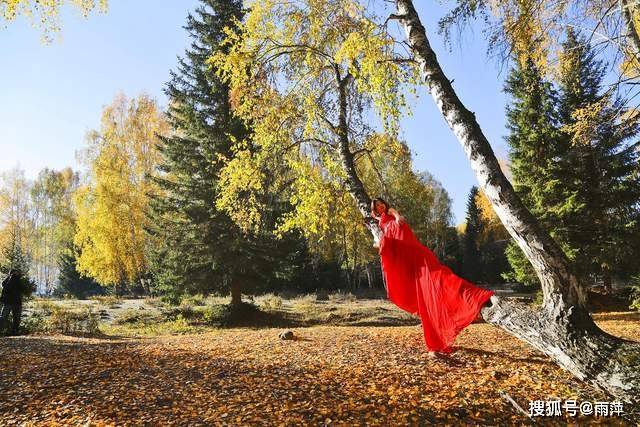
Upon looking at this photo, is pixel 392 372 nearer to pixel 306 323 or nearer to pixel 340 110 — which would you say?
pixel 340 110

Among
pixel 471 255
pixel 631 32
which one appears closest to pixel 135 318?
pixel 631 32

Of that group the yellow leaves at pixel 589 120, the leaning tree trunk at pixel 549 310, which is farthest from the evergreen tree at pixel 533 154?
the leaning tree trunk at pixel 549 310

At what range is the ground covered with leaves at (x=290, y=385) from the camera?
3660 mm

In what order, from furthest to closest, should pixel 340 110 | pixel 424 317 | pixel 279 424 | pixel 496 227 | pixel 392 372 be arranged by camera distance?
pixel 496 227 < pixel 340 110 < pixel 424 317 < pixel 392 372 < pixel 279 424

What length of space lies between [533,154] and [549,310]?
1370cm

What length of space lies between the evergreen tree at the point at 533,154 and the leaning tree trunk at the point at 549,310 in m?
12.0

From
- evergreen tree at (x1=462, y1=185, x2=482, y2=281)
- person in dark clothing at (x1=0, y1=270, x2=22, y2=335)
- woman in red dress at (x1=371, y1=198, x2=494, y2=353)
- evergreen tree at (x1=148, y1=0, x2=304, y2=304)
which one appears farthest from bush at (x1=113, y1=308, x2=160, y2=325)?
evergreen tree at (x1=462, y1=185, x2=482, y2=281)

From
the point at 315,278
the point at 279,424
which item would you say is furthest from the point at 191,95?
the point at 315,278

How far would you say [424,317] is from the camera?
17.2 ft

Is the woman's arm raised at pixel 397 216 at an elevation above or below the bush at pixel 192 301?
above

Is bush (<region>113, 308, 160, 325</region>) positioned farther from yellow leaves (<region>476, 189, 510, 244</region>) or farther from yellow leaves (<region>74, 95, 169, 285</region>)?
yellow leaves (<region>476, 189, 510, 244</region>)

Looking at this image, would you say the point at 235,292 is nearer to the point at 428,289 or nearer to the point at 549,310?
the point at 428,289

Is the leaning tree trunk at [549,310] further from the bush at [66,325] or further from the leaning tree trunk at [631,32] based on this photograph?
the bush at [66,325]

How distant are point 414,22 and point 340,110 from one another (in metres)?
2.62
